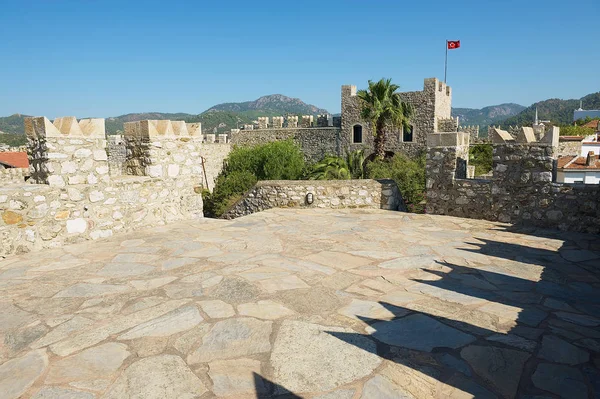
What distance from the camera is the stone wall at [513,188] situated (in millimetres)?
6488

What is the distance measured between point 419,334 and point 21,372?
101 inches

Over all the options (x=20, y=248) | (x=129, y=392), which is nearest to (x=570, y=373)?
(x=129, y=392)

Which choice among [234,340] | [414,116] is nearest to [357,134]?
[414,116]

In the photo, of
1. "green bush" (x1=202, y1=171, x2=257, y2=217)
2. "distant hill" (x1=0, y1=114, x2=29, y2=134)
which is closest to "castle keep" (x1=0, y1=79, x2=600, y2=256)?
"green bush" (x1=202, y1=171, x2=257, y2=217)

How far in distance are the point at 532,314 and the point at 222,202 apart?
2448 centimetres

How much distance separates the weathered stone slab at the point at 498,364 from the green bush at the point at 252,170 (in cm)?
2346

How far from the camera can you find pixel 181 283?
3992 millimetres

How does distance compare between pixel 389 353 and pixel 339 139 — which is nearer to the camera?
pixel 389 353

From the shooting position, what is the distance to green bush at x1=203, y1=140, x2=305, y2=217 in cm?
2762

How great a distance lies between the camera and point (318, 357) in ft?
8.68

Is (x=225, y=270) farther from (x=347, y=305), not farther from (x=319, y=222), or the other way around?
(x=319, y=222)

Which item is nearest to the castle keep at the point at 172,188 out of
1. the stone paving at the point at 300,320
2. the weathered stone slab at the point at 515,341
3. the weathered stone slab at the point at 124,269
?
the stone paving at the point at 300,320

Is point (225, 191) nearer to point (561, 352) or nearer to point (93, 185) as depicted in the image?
point (93, 185)

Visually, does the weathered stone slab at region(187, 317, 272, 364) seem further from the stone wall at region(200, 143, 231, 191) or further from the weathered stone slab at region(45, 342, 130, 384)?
the stone wall at region(200, 143, 231, 191)
